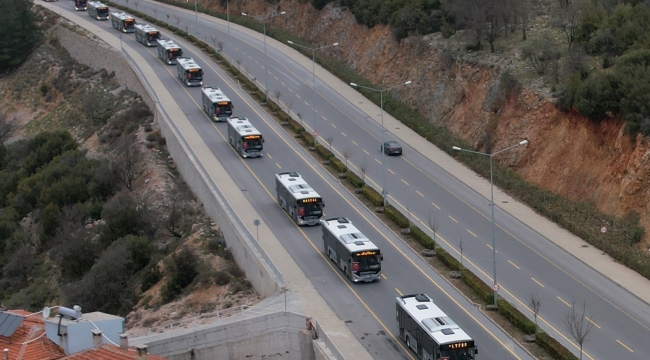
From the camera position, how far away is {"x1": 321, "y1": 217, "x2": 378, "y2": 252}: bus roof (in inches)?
1951

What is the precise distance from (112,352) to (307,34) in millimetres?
89538

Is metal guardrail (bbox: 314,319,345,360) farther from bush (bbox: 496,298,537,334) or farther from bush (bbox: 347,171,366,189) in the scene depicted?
bush (bbox: 347,171,366,189)

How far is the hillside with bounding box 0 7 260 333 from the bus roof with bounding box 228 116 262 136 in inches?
235

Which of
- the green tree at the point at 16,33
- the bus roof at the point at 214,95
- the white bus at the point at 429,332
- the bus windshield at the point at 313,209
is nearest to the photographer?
the white bus at the point at 429,332

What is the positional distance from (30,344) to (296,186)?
28.4m

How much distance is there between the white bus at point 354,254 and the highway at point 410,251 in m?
0.73

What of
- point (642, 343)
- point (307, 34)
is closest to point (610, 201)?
point (642, 343)

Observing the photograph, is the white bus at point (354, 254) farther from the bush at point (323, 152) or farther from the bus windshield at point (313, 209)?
the bush at point (323, 152)

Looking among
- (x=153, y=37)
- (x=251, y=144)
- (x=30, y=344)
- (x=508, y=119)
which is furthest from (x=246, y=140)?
(x=153, y=37)

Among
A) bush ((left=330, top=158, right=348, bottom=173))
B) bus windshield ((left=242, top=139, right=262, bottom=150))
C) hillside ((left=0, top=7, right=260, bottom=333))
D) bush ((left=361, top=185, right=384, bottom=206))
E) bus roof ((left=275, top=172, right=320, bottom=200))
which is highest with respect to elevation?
bus roof ((left=275, top=172, right=320, bottom=200))

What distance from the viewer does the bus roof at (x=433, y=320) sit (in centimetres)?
3884

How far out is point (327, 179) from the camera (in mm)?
68562

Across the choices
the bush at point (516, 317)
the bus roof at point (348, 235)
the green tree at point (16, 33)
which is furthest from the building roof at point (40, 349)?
the green tree at point (16, 33)

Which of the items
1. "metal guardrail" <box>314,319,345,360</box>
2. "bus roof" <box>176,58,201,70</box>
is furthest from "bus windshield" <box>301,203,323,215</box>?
"bus roof" <box>176,58,201,70</box>
